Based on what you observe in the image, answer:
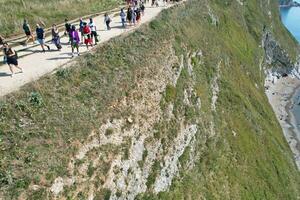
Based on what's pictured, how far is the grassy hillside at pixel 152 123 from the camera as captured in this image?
105 feet

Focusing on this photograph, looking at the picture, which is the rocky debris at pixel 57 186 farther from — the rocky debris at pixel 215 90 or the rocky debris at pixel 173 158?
the rocky debris at pixel 215 90

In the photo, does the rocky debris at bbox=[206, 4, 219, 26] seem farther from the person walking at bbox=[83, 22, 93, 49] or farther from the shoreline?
the person walking at bbox=[83, 22, 93, 49]

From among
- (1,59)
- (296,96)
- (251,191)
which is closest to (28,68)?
(1,59)

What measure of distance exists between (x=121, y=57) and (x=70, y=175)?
61.0ft

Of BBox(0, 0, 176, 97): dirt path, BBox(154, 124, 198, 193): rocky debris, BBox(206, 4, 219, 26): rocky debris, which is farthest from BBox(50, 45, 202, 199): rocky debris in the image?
BBox(206, 4, 219, 26): rocky debris

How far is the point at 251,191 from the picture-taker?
60.8 meters

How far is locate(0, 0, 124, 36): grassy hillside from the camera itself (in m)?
54.0

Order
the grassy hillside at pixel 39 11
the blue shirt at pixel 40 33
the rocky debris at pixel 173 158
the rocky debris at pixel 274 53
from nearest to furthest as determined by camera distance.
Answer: the rocky debris at pixel 173 158 < the blue shirt at pixel 40 33 < the grassy hillside at pixel 39 11 < the rocky debris at pixel 274 53

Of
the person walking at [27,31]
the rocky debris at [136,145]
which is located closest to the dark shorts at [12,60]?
the rocky debris at [136,145]

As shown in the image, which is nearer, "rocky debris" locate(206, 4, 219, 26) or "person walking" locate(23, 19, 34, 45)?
"person walking" locate(23, 19, 34, 45)

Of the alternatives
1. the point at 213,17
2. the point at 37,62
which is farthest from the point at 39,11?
the point at 213,17

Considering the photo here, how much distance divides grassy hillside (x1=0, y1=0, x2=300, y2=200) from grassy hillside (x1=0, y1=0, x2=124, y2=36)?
1275cm

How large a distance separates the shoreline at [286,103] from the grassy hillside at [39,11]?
56262mm

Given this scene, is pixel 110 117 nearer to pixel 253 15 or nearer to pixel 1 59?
pixel 1 59
